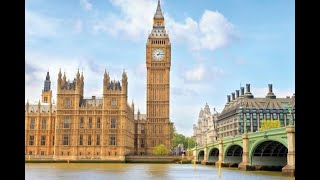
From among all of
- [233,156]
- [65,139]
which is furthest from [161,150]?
[233,156]

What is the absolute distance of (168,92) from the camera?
10444 cm

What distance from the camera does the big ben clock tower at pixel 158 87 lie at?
102m

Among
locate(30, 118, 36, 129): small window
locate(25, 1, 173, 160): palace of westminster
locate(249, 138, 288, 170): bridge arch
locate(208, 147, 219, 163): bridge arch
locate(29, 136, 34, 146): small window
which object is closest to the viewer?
locate(249, 138, 288, 170): bridge arch

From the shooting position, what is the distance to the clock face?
349 feet

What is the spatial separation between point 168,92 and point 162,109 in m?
A: 4.06

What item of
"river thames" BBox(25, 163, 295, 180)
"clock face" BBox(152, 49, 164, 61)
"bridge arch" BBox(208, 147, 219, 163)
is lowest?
"bridge arch" BBox(208, 147, 219, 163)

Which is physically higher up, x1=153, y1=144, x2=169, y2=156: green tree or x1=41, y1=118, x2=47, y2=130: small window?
x1=41, y1=118, x2=47, y2=130: small window

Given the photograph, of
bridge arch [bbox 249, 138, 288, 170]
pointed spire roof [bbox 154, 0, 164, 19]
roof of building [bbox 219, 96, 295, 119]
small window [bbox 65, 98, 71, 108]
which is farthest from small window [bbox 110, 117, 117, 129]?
bridge arch [bbox 249, 138, 288, 170]

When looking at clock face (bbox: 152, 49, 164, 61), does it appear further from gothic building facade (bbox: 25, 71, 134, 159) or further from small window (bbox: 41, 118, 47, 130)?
small window (bbox: 41, 118, 47, 130)

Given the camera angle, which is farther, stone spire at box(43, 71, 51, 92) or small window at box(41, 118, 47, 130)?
stone spire at box(43, 71, 51, 92)

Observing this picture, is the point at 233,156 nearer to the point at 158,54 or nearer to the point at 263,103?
the point at 263,103

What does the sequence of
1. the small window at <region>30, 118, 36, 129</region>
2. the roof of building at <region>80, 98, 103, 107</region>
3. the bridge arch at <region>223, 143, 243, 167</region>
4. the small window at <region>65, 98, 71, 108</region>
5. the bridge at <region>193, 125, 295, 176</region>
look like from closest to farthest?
the bridge at <region>193, 125, 295, 176</region> → the bridge arch at <region>223, 143, 243, 167</region> → the small window at <region>65, 98, 71, 108</region> → the roof of building at <region>80, 98, 103, 107</region> → the small window at <region>30, 118, 36, 129</region>
